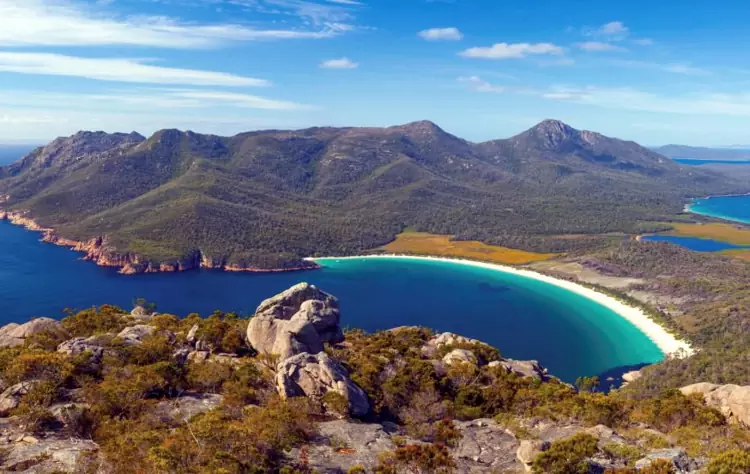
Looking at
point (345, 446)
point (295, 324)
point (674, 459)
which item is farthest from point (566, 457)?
point (295, 324)

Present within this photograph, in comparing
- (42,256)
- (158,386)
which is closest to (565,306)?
(158,386)

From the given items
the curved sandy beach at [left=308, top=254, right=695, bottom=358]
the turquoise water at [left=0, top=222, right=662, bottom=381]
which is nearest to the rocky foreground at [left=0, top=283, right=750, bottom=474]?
the turquoise water at [left=0, top=222, right=662, bottom=381]

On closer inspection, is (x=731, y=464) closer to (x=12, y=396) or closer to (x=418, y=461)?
(x=418, y=461)

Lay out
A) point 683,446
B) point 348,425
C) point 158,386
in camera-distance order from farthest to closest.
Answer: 1. point 158,386
2. point 348,425
3. point 683,446

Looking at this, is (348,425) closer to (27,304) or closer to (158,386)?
(158,386)

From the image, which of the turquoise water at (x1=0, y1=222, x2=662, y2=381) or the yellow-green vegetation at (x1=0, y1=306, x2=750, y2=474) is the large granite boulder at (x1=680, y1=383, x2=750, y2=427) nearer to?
the yellow-green vegetation at (x1=0, y1=306, x2=750, y2=474)
